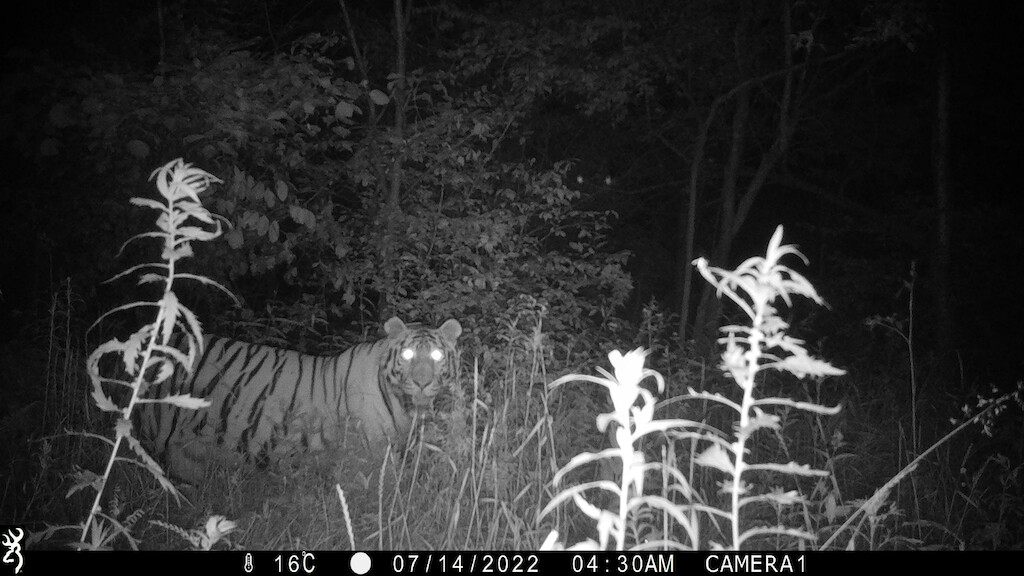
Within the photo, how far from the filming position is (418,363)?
456cm

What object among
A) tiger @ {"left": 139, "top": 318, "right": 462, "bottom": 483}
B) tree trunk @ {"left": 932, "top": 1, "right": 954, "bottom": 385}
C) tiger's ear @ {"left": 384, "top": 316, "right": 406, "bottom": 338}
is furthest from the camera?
tree trunk @ {"left": 932, "top": 1, "right": 954, "bottom": 385}

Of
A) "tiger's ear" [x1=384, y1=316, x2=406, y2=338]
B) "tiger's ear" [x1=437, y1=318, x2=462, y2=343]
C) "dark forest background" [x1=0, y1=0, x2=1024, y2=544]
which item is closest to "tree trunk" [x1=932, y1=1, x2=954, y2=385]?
"dark forest background" [x1=0, y1=0, x2=1024, y2=544]

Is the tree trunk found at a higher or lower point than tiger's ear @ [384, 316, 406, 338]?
higher

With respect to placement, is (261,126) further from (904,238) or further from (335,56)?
(904,238)

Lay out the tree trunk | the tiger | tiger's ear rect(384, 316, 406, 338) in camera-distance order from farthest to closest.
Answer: the tree trunk < tiger's ear rect(384, 316, 406, 338) < the tiger

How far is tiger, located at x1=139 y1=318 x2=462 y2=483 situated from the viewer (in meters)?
4.49

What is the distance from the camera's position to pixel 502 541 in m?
2.86

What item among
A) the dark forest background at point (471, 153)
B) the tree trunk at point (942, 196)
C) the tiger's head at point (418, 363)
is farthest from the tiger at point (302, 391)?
the tree trunk at point (942, 196)

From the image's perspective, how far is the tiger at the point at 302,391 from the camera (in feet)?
Result: 14.7

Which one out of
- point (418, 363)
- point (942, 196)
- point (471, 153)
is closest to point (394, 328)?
point (418, 363)

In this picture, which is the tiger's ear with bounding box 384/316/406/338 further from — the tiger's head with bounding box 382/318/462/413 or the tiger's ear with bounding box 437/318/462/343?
the tiger's ear with bounding box 437/318/462/343

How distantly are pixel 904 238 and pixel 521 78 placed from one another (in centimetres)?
439

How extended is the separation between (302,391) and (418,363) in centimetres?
77

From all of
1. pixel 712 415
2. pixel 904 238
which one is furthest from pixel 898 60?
pixel 712 415
